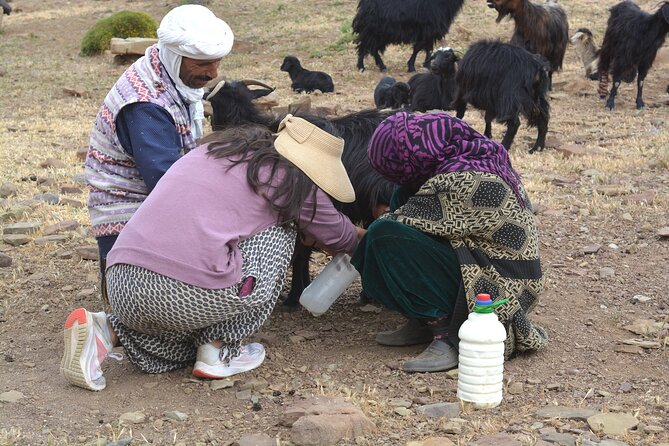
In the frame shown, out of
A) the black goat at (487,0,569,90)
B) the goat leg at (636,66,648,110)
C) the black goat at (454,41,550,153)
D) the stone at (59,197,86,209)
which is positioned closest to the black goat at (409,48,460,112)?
the black goat at (454,41,550,153)


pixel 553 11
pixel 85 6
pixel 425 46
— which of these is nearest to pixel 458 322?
pixel 553 11

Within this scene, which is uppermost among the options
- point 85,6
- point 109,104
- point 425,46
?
point 109,104

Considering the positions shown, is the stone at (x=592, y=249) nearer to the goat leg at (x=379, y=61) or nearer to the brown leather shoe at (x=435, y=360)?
the brown leather shoe at (x=435, y=360)

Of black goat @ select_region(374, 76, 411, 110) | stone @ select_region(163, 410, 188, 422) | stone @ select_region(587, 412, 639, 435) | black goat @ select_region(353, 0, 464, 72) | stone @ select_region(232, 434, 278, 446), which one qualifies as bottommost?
black goat @ select_region(353, 0, 464, 72)

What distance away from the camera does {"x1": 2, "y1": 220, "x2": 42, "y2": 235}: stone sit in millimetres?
6086

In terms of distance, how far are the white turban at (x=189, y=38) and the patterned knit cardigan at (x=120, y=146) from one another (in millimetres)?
79

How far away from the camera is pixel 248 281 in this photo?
143 inches

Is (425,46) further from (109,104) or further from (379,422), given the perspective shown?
(379,422)

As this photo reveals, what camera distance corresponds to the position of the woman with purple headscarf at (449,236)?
371 cm

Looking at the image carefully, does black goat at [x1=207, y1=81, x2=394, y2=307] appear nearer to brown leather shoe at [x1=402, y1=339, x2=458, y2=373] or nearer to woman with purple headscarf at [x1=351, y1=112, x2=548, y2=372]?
woman with purple headscarf at [x1=351, y1=112, x2=548, y2=372]

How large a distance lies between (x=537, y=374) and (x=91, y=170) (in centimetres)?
220

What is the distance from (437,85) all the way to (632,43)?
115 inches

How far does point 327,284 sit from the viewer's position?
4191 millimetres

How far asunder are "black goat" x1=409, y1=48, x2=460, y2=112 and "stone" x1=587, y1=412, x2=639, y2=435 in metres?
6.30
